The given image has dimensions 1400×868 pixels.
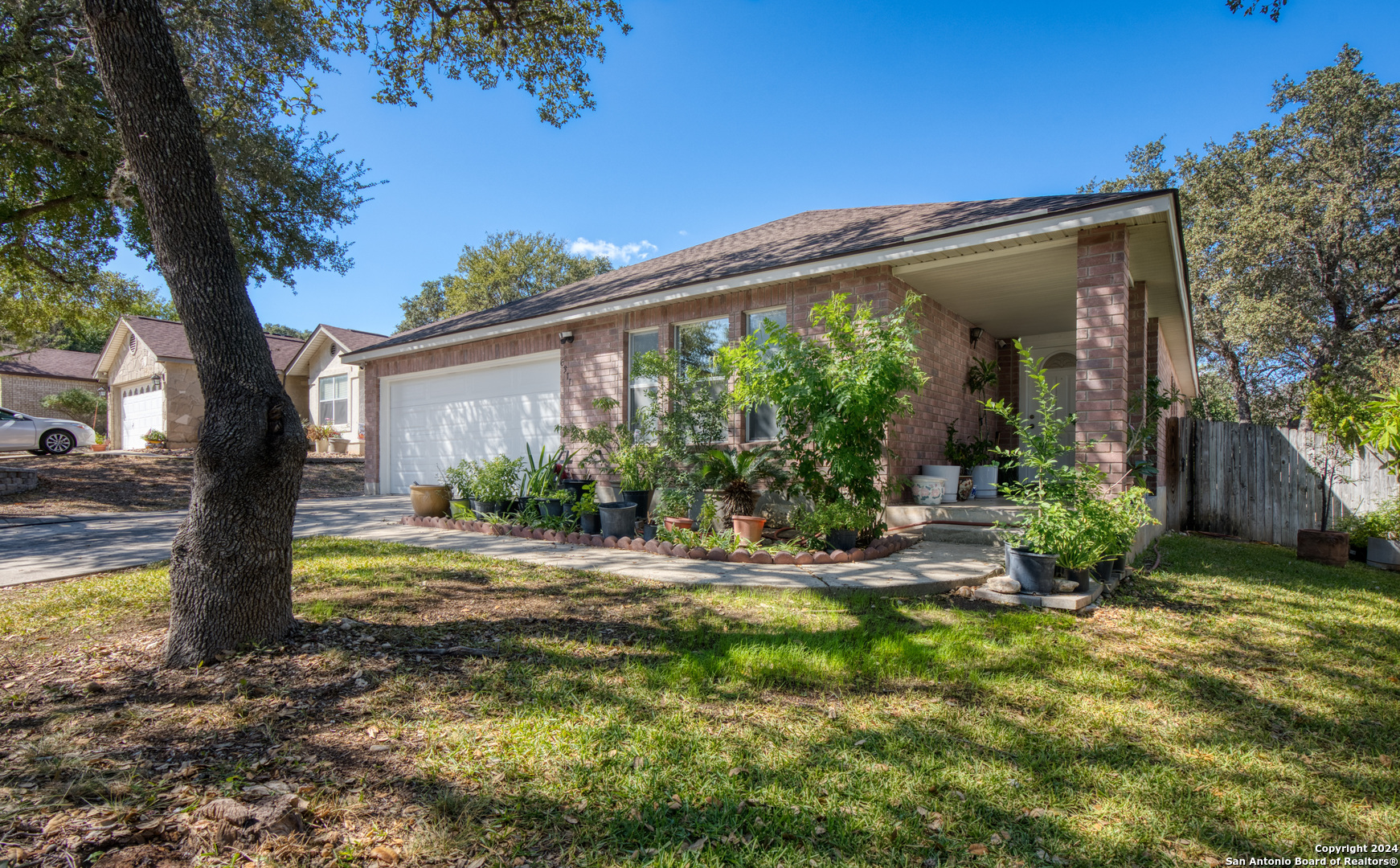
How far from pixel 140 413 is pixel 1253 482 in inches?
1229

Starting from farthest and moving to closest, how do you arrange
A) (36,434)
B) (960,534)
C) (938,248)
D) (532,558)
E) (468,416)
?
A: (36,434), (468,416), (960,534), (938,248), (532,558)

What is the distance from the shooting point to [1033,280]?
711 centimetres

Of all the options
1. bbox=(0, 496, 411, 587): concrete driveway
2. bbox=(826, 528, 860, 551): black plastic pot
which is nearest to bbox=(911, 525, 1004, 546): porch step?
bbox=(826, 528, 860, 551): black plastic pot

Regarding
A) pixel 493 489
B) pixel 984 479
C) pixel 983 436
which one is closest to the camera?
pixel 493 489

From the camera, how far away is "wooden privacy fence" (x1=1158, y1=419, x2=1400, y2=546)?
803cm

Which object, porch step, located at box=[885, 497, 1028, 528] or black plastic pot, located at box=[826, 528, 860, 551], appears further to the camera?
porch step, located at box=[885, 497, 1028, 528]

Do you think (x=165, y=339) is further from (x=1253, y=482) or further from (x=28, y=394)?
(x=1253, y=482)

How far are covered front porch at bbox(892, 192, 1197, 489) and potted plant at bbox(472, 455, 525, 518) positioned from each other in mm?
5010

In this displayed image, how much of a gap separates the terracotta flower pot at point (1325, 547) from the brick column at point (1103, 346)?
353 cm

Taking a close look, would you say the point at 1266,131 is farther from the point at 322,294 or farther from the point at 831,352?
the point at 322,294

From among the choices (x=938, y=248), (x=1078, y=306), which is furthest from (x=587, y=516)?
(x=1078, y=306)

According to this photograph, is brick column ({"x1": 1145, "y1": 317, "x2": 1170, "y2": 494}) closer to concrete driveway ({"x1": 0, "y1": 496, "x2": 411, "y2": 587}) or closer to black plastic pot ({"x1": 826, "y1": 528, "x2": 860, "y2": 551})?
black plastic pot ({"x1": 826, "y1": 528, "x2": 860, "y2": 551})

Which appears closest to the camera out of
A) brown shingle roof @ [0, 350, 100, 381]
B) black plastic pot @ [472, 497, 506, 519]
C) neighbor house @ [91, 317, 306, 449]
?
black plastic pot @ [472, 497, 506, 519]

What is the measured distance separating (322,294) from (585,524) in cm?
950
